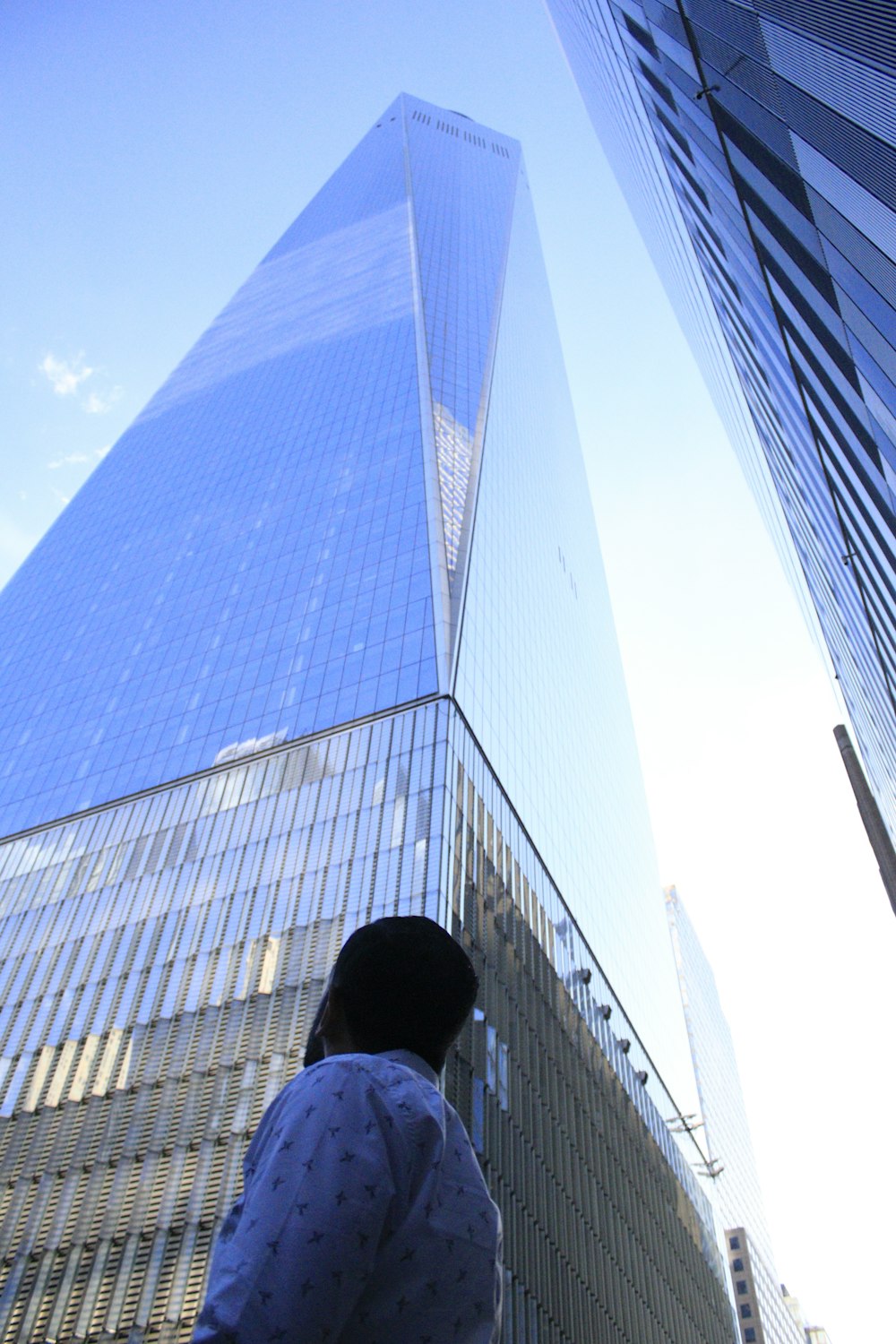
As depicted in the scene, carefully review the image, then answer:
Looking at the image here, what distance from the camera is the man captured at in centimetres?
194

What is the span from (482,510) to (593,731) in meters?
21.4

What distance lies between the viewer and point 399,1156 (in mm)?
2236

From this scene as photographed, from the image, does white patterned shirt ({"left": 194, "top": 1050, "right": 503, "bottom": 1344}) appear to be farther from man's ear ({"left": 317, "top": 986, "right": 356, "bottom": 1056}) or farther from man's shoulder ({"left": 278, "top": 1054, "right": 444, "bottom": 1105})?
man's ear ({"left": 317, "top": 986, "right": 356, "bottom": 1056})

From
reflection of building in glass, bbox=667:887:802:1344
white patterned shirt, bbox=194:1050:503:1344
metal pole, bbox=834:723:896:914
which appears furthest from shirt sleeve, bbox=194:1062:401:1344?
reflection of building in glass, bbox=667:887:802:1344

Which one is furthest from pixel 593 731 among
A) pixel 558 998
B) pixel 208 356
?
pixel 208 356

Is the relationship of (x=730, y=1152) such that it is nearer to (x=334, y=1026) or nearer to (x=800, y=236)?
(x=800, y=236)

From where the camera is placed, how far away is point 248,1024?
90.9ft

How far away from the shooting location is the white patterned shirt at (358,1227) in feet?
6.37

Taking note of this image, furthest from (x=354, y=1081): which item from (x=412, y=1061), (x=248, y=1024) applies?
(x=248, y=1024)

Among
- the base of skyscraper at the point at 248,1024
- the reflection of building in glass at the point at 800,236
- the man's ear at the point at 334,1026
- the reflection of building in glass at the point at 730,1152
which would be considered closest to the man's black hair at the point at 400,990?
the man's ear at the point at 334,1026

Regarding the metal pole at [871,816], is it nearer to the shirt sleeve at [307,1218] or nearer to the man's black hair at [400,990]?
the man's black hair at [400,990]

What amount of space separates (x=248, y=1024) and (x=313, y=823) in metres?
7.49

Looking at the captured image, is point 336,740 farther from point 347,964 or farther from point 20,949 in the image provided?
point 347,964

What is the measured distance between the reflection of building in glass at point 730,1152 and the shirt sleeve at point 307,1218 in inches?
2884
